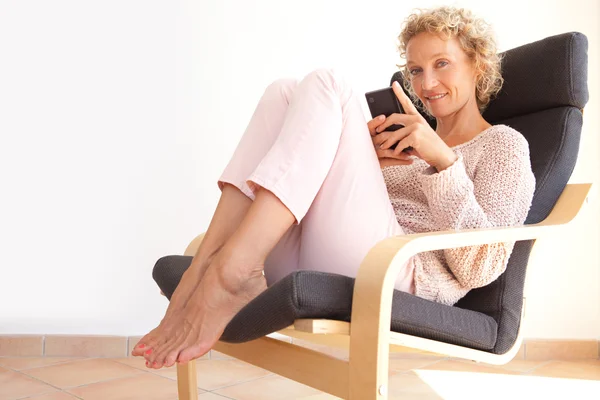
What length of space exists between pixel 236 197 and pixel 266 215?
20cm

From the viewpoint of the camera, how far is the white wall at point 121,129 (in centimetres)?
273

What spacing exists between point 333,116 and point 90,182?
1.70m

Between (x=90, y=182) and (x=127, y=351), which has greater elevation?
(x=90, y=182)

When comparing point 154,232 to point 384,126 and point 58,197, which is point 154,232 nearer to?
point 58,197

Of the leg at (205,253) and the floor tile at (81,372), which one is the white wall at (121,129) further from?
the leg at (205,253)

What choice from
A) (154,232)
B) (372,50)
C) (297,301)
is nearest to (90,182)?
(154,232)

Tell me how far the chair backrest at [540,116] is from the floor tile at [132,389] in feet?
3.95

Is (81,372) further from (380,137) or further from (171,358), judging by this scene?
(380,137)

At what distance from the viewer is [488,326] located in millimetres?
1413

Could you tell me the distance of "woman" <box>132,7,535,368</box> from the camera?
129 cm

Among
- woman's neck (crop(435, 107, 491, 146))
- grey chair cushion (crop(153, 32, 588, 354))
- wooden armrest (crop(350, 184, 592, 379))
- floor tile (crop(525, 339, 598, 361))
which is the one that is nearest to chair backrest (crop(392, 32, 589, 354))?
grey chair cushion (crop(153, 32, 588, 354))

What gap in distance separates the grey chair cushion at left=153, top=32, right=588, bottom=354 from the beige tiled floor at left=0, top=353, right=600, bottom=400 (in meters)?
0.85

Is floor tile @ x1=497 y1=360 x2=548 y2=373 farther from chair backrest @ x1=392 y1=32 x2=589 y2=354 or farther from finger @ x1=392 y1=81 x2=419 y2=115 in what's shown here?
finger @ x1=392 y1=81 x2=419 y2=115

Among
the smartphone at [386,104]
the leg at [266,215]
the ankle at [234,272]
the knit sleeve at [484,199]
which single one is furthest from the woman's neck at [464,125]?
the ankle at [234,272]
